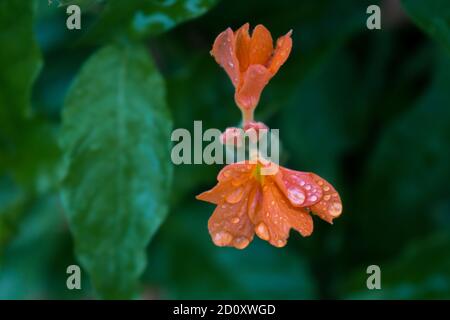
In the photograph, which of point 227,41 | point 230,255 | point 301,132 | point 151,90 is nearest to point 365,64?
point 301,132

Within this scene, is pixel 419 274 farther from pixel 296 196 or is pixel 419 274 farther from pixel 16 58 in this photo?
pixel 16 58

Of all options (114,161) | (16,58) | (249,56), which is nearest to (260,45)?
(249,56)

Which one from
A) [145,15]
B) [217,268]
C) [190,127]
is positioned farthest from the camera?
[217,268]

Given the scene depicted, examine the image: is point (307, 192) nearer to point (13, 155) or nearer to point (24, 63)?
point (24, 63)

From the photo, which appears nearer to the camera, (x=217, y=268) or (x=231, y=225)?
(x=231, y=225)

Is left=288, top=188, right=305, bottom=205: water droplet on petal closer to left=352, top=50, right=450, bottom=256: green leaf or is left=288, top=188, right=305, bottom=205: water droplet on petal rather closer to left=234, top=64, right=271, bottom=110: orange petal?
left=234, top=64, right=271, bottom=110: orange petal

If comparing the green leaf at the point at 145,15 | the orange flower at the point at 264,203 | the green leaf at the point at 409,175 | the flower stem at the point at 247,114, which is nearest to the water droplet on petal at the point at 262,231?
the orange flower at the point at 264,203

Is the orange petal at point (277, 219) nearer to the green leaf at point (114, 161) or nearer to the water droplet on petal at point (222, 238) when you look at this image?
the water droplet on petal at point (222, 238)
